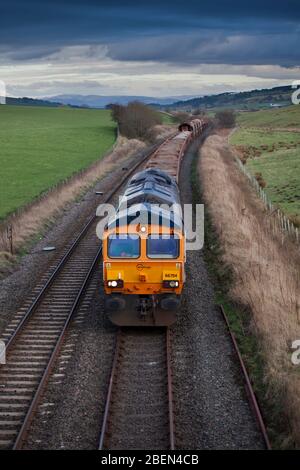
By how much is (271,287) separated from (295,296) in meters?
0.72

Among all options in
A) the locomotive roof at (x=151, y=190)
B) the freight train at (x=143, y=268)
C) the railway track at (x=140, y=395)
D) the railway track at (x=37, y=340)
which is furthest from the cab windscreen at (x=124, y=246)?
the railway track at (x=37, y=340)

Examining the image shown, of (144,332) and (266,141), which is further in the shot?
(266,141)

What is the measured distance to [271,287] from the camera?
17.3 meters

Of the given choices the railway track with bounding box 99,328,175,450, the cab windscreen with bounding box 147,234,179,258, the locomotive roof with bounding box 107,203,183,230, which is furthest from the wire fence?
the railway track with bounding box 99,328,175,450

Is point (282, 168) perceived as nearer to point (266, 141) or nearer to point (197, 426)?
point (266, 141)

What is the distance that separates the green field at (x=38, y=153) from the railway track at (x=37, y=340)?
39.5 ft

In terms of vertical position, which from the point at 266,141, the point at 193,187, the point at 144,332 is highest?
the point at 266,141

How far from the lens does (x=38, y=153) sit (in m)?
63.9

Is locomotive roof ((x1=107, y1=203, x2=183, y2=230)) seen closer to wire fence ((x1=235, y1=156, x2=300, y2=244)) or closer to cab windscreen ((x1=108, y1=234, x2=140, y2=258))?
cab windscreen ((x1=108, y1=234, x2=140, y2=258))

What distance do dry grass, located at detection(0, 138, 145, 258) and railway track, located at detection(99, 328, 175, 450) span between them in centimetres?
875

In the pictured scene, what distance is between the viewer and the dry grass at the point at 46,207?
1000 inches

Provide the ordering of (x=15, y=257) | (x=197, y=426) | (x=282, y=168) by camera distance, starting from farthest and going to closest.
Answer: (x=282, y=168) < (x=15, y=257) < (x=197, y=426)
